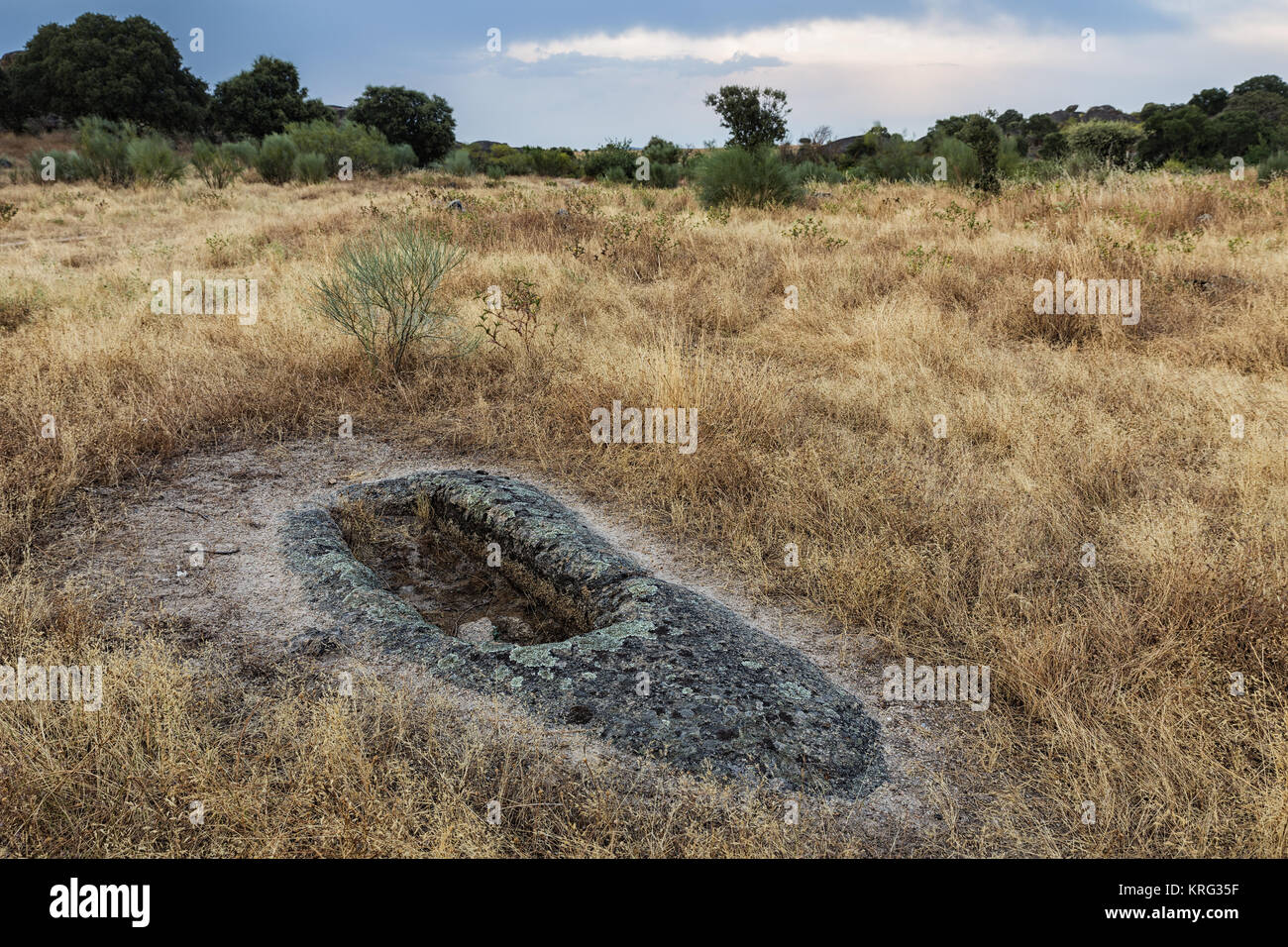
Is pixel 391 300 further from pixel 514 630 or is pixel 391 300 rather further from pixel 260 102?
pixel 260 102

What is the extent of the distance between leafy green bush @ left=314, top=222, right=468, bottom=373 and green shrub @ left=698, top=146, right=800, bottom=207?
818 centimetres

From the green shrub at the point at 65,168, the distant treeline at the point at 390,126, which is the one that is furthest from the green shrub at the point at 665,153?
A: the green shrub at the point at 65,168

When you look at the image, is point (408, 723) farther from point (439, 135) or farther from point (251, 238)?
point (439, 135)

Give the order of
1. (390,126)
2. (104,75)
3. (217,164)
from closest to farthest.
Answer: (217,164), (390,126), (104,75)

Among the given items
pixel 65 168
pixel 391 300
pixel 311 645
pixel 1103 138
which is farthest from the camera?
pixel 1103 138

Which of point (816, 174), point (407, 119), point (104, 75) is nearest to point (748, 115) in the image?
point (816, 174)

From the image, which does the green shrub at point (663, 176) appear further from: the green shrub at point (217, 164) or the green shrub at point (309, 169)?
the green shrub at point (217, 164)

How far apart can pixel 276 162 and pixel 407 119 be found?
14.2 metres

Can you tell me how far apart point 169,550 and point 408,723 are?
2047 mm

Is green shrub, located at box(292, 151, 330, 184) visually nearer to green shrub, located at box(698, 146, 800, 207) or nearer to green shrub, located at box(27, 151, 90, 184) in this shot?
green shrub, located at box(27, 151, 90, 184)

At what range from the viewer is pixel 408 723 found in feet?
8.50

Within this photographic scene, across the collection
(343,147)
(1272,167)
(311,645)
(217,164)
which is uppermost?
(343,147)

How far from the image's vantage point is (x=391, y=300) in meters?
6.62

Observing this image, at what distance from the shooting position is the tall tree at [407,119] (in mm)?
33156
